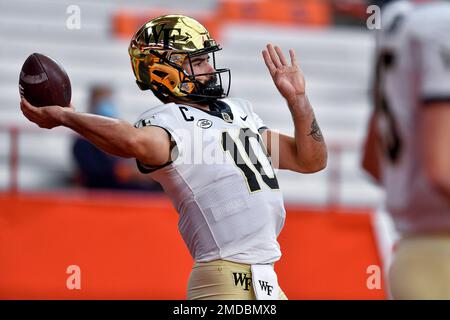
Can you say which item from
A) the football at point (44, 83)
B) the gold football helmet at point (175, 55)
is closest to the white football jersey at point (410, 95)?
the gold football helmet at point (175, 55)

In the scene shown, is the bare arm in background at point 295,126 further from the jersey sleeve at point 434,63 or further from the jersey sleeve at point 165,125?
the jersey sleeve at point 434,63

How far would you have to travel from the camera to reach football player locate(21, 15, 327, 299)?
14.3 ft

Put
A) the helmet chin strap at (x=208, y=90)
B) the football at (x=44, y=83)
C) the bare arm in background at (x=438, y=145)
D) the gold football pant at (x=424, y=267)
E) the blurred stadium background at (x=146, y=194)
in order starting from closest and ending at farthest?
the bare arm in background at (x=438, y=145) < the gold football pant at (x=424, y=267) < the football at (x=44, y=83) < the helmet chin strap at (x=208, y=90) < the blurred stadium background at (x=146, y=194)

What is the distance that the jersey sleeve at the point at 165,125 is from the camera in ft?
14.4

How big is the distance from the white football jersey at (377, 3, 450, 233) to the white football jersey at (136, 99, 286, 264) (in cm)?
107

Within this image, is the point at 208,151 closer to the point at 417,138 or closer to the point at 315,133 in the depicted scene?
the point at 315,133

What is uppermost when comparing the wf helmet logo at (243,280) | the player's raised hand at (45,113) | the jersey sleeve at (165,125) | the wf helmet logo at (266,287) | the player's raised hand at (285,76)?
the player's raised hand at (285,76)

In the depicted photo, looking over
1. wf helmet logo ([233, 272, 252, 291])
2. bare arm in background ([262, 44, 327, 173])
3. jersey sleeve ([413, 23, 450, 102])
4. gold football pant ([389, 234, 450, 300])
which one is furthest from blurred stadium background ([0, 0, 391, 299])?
jersey sleeve ([413, 23, 450, 102])

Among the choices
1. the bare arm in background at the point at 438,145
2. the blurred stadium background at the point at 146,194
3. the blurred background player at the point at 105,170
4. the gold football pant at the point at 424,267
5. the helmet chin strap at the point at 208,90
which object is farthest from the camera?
the blurred background player at the point at 105,170

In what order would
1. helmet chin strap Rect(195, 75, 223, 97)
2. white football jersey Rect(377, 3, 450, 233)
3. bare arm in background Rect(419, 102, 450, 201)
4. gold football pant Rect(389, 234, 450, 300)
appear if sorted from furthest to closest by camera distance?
helmet chin strap Rect(195, 75, 223, 97) → gold football pant Rect(389, 234, 450, 300) → white football jersey Rect(377, 3, 450, 233) → bare arm in background Rect(419, 102, 450, 201)

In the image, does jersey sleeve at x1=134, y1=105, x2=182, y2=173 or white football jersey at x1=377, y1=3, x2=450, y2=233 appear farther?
jersey sleeve at x1=134, y1=105, x2=182, y2=173

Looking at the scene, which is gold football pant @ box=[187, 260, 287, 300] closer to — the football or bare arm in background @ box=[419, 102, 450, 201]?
the football

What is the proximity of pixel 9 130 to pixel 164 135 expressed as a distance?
187 inches

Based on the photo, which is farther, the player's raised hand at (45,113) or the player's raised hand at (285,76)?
the player's raised hand at (285,76)
